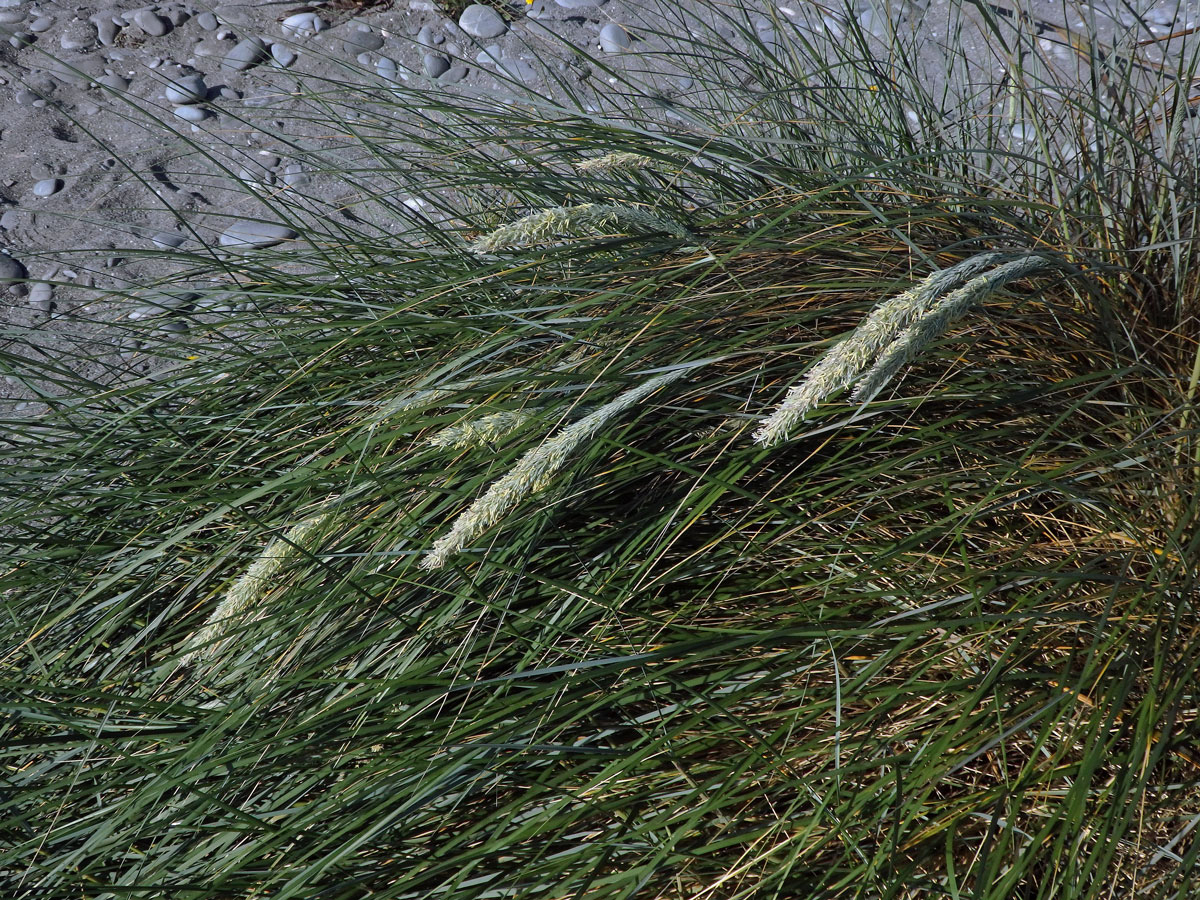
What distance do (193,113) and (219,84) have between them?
270 mm

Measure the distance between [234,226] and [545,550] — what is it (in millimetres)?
2007

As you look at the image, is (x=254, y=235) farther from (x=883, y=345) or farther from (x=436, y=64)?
(x=883, y=345)

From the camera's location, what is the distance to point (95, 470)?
166 centimetres

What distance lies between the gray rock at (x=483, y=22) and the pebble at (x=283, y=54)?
0.61 m

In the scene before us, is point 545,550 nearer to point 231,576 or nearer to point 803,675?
point 803,675

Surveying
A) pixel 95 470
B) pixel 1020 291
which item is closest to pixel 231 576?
pixel 95 470

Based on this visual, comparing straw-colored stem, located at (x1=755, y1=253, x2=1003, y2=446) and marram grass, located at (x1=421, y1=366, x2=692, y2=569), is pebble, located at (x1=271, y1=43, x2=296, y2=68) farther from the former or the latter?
straw-colored stem, located at (x1=755, y1=253, x2=1003, y2=446)

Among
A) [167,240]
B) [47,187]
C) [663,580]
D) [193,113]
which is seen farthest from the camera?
[193,113]

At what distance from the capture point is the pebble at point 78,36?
3.48 meters

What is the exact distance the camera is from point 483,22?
3.44 metres

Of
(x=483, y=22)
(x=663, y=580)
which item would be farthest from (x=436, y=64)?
(x=663, y=580)

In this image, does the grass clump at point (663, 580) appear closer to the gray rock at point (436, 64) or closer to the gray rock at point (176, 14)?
the gray rock at point (436, 64)

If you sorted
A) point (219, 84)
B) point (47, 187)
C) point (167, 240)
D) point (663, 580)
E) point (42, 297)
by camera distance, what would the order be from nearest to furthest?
point (663, 580) < point (42, 297) < point (167, 240) < point (47, 187) < point (219, 84)

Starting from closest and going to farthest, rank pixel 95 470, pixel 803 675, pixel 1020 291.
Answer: pixel 803 675
pixel 1020 291
pixel 95 470
